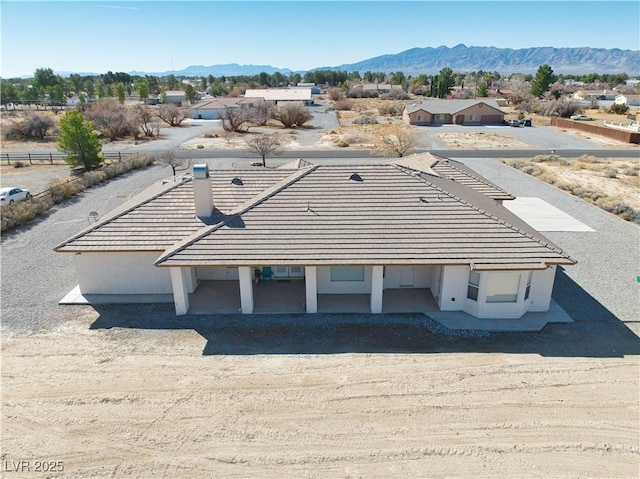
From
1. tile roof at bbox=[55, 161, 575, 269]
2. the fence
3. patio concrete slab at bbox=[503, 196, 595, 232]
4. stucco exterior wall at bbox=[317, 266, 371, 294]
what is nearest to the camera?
tile roof at bbox=[55, 161, 575, 269]

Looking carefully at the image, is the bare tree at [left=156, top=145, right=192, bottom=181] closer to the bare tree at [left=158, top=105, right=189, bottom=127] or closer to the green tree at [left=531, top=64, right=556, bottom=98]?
the bare tree at [left=158, top=105, right=189, bottom=127]

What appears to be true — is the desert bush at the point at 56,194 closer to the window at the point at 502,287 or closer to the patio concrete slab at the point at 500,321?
the patio concrete slab at the point at 500,321

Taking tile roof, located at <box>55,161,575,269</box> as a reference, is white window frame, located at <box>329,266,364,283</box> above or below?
below

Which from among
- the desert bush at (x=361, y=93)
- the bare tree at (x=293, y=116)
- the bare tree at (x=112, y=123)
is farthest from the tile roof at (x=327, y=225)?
the desert bush at (x=361, y=93)

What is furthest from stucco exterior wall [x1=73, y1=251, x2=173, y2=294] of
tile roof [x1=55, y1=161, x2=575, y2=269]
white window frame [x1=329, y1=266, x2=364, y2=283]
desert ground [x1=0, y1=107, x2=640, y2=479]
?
white window frame [x1=329, y1=266, x2=364, y2=283]

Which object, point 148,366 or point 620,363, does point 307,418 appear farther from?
point 620,363

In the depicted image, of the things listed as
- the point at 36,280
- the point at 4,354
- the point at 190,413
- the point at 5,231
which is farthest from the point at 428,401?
the point at 5,231
